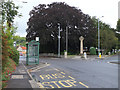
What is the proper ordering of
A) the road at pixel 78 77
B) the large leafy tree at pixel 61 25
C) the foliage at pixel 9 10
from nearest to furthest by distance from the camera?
1. the road at pixel 78 77
2. the foliage at pixel 9 10
3. the large leafy tree at pixel 61 25

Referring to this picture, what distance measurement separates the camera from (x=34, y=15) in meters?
47.7

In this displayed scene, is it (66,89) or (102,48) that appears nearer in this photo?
(66,89)

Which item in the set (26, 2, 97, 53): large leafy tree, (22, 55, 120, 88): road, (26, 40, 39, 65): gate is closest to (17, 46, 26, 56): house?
(26, 2, 97, 53): large leafy tree

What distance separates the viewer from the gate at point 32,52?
20134 millimetres

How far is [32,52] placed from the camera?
20859 mm

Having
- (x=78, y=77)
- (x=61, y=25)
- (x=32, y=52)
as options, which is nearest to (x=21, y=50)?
(x=32, y=52)

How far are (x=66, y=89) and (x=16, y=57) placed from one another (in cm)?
1299

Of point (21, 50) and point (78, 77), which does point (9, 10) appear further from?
point (21, 50)

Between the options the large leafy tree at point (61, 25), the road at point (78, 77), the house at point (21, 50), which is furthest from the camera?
the large leafy tree at point (61, 25)

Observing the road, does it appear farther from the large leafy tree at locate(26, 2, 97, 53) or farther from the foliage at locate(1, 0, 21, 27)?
the large leafy tree at locate(26, 2, 97, 53)

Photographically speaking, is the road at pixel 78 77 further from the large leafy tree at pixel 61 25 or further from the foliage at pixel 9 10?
the large leafy tree at pixel 61 25

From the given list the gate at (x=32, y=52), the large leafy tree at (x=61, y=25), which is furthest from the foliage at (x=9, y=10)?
the large leafy tree at (x=61, y=25)

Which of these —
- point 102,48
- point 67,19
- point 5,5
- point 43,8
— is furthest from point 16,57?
point 102,48

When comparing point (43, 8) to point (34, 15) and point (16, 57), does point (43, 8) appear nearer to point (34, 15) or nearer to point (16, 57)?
point (34, 15)
